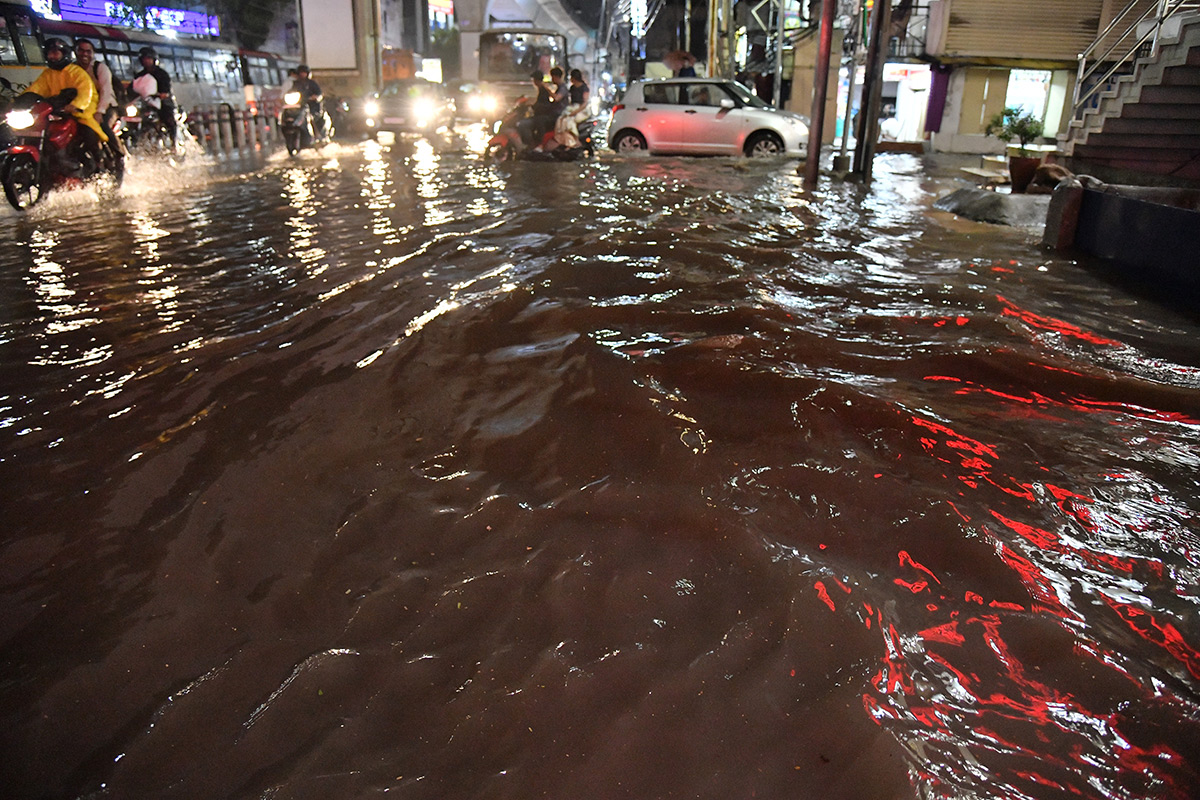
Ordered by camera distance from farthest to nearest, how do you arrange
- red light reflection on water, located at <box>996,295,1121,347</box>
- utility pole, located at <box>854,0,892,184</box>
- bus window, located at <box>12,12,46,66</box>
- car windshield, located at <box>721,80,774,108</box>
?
1. bus window, located at <box>12,12,46,66</box>
2. car windshield, located at <box>721,80,774,108</box>
3. utility pole, located at <box>854,0,892,184</box>
4. red light reflection on water, located at <box>996,295,1121,347</box>

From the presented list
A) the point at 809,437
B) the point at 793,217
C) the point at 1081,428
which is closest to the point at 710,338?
the point at 809,437

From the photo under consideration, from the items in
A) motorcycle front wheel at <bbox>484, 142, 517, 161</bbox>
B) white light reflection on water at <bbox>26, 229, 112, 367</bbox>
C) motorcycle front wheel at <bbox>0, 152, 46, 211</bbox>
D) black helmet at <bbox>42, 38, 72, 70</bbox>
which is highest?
black helmet at <bbox>42, 38, 72, 70</bbox>

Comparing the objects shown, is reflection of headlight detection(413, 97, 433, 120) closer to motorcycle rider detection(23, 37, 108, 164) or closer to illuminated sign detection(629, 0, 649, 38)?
illuminated sign detection(629, 0, 649, 38)

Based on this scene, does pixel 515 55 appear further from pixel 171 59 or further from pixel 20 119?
pixel 20 119

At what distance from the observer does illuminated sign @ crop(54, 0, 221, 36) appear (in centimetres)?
2348

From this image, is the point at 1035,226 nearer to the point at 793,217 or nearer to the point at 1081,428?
the point at 793,217

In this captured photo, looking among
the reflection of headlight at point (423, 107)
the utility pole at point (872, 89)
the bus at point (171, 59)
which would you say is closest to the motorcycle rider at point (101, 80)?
the bus at point (171, 59)

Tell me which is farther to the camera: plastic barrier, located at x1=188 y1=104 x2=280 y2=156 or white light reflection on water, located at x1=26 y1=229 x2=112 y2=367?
plastic barrier, located at x1=188 y1=104 x2=280 y2=156

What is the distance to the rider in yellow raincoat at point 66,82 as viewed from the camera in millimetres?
8906

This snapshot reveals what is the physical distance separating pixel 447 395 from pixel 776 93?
64.8 ft

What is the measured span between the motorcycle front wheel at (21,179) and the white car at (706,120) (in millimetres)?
10952

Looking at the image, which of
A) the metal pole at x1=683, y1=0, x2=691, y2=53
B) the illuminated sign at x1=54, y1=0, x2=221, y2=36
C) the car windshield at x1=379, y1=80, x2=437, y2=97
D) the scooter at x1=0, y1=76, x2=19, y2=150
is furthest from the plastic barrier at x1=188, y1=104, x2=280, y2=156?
the metal pole at x1=683, y1=0, x2=691, y2=53

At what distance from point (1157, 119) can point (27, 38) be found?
2507 centimetres

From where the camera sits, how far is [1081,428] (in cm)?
328
